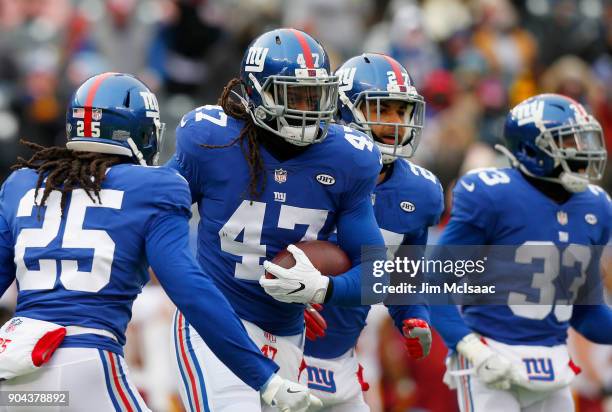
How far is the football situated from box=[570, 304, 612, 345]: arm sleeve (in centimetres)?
165

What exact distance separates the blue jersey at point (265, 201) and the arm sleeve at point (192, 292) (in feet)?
1.90

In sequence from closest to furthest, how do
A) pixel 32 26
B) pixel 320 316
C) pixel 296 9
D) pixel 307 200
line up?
pixel 307 200 < pixel 320 316 < pixel 32 26 < pixel 296 9

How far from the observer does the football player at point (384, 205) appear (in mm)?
5336

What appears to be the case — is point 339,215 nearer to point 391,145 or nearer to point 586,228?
point 391,145

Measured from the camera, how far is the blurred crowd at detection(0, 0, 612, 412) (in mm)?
10461

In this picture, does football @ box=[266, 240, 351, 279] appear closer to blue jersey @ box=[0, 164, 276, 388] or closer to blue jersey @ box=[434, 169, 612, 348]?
blue jersey @ box=[0, 164, 276, 388]

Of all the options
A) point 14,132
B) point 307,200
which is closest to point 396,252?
point 307,200

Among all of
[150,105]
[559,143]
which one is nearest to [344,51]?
[559,143]

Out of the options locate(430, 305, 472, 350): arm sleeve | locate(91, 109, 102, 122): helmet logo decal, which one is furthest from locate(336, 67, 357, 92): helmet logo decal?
locate(91, 109, 102, 122): helmet logo decal

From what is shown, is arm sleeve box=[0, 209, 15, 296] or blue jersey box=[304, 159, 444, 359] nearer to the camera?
arm sleeve box=[0, 209, 15, 296]

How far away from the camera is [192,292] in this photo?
12.8ft

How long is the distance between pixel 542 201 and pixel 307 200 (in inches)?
59.6

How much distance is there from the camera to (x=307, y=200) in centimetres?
462

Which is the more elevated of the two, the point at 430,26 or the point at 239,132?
the point at 430,26
